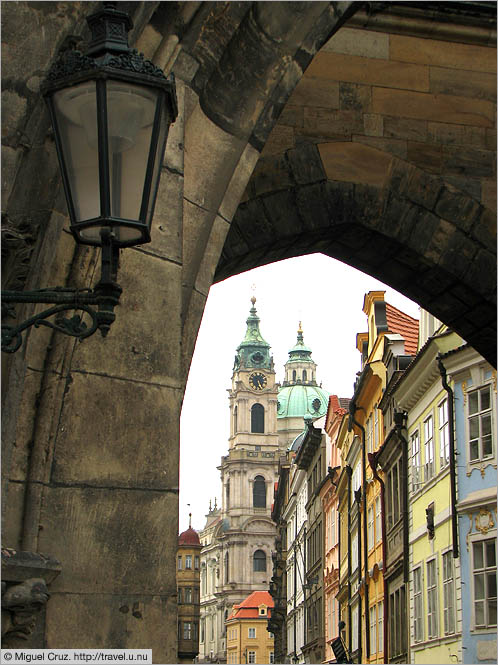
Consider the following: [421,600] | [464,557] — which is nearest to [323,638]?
[421,600]

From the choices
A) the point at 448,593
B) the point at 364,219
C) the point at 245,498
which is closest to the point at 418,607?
the point at 448,593

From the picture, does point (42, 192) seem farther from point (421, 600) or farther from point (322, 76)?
point (421, 600)

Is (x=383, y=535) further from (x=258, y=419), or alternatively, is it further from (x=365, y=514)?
(x=258, y=419)

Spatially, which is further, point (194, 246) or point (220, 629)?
point (220, 629)

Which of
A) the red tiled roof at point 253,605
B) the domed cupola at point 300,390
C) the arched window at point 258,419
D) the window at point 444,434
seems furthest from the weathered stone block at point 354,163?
the domed cupola at point 300,390

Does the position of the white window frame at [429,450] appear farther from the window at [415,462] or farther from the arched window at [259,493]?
the arched window at [259,493]

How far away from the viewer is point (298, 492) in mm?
54562

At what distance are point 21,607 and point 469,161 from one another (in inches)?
222

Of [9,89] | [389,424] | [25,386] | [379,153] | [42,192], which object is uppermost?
[389,424]

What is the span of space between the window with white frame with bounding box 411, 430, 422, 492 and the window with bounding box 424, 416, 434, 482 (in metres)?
0.57

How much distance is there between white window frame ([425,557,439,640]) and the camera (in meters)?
19.6

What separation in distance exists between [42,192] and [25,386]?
0.67 meters

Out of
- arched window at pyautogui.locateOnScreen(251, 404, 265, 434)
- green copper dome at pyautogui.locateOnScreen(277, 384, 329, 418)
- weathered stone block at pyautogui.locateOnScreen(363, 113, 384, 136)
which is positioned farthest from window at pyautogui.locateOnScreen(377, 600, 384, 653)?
green copper dome at pyautogui.locateOnScreen(277, 384, 329, 418)

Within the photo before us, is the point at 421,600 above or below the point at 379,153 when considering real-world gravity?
below
